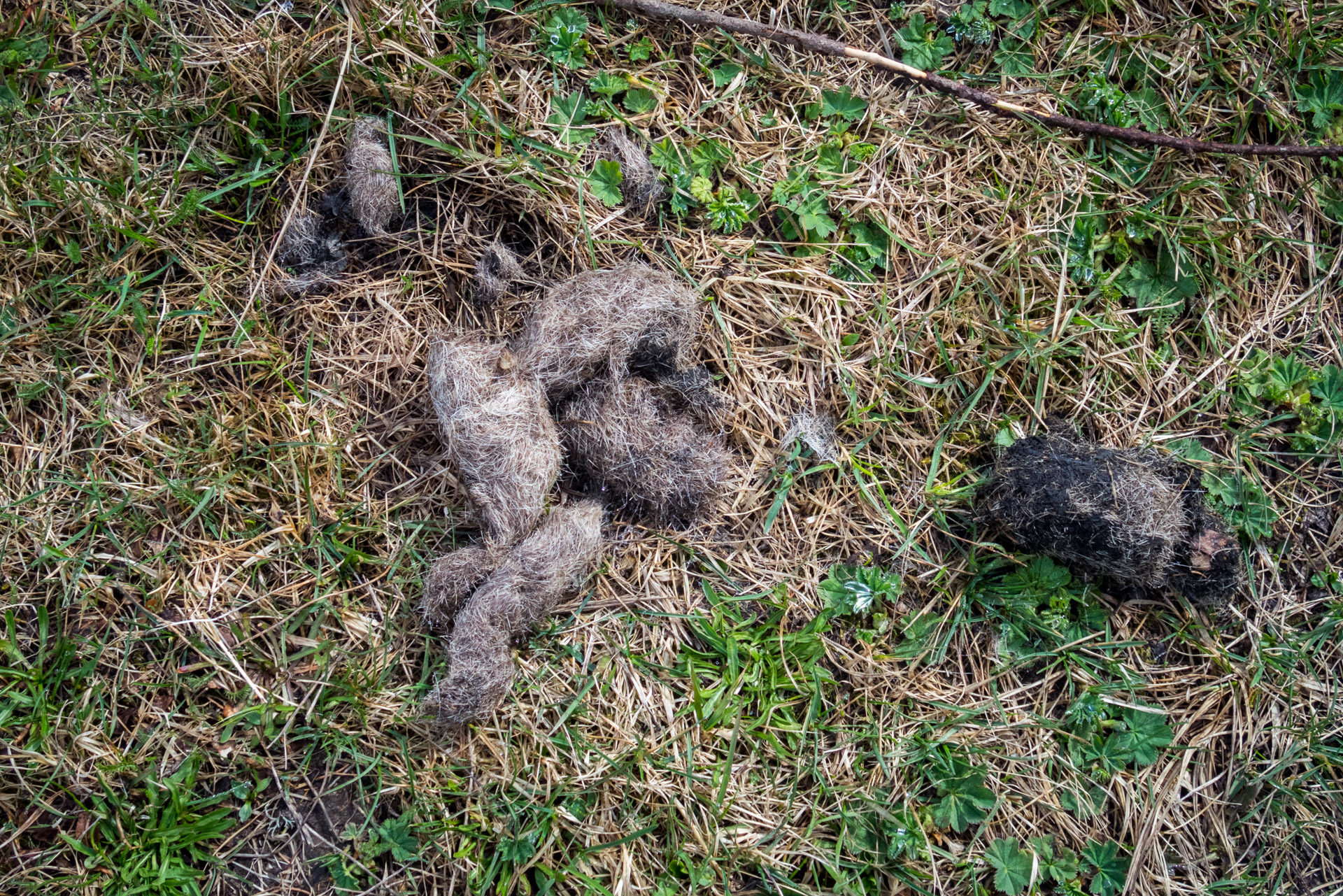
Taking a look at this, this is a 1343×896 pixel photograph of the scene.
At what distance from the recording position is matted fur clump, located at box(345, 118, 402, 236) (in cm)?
272

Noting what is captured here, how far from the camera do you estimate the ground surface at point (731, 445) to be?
255cm

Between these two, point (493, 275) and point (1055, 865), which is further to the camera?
point (493, 275)

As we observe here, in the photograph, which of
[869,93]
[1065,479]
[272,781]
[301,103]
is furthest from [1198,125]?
[272,781]

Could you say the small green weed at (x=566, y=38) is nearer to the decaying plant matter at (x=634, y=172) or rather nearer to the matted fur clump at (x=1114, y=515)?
the decaying plant matter at (x=634, y=172)

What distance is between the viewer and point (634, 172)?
283 centimetres

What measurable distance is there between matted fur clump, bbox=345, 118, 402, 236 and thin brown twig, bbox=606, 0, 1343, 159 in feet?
3.35

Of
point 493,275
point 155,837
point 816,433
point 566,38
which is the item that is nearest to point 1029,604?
point 816,433

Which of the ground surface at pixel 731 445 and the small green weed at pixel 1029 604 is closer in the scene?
the ground surface at pixel 731 445

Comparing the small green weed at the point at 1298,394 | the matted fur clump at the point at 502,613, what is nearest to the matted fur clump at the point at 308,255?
the matted fur clump at the point at 502,613

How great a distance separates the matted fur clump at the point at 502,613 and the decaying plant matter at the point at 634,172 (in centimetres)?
119

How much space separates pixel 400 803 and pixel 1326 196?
411cm

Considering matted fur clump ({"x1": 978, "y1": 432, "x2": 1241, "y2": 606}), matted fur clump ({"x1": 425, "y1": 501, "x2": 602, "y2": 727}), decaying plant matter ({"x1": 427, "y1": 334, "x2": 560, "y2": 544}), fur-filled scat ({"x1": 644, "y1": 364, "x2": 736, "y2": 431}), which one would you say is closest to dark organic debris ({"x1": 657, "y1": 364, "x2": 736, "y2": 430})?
fur-filled scat ({"x1": 644, "y1": 364, "x2": 736, "y2": 431})

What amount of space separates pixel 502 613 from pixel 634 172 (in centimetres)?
162

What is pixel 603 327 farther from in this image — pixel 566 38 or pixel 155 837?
pixel 155 837
